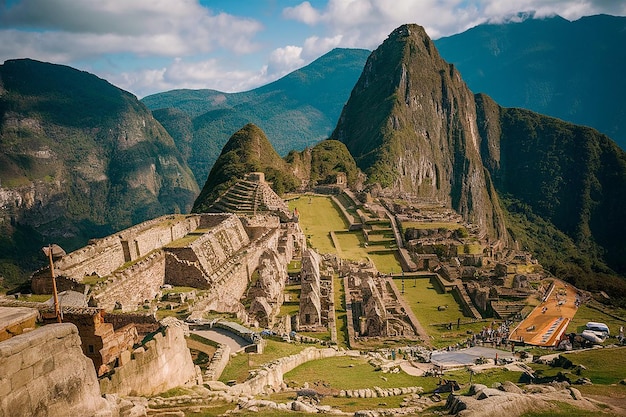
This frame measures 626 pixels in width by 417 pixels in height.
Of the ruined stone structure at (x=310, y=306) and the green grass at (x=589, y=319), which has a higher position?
the ruined stone structure at (x=310, y=306)

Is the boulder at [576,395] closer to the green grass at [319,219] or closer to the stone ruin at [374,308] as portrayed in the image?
the stone ruin at [374,308]

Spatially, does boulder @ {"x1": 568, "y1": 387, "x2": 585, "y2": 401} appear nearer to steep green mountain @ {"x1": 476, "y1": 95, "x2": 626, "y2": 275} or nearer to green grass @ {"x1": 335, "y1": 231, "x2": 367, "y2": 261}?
green grass @ {"x1": 335, "y1": 231, "x2": 367, "y2": 261}

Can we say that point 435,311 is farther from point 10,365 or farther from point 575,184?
point 575,184

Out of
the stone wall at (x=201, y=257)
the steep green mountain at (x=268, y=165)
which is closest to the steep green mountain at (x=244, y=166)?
the steep green mountain at (x=268, y=165)

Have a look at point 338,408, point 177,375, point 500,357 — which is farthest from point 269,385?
point 500,357

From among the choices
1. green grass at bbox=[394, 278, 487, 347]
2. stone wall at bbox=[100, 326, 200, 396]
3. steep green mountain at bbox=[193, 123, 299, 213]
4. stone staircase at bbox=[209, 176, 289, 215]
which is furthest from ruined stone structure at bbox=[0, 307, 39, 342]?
steep green mountain at bbox=[193, 123, 299, 213]

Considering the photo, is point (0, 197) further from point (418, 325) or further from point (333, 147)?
point (418, 325)
